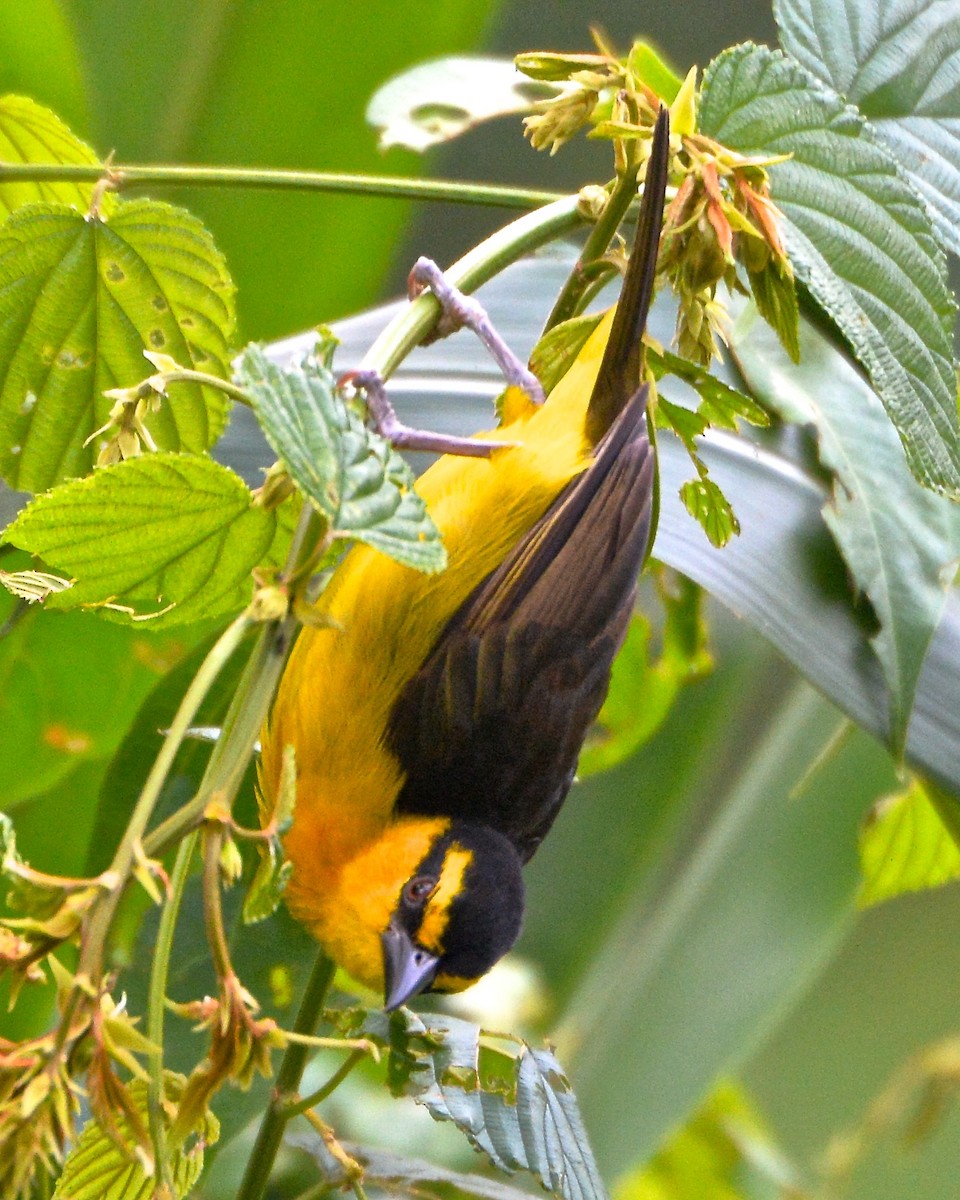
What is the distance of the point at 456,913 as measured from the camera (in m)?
1.20

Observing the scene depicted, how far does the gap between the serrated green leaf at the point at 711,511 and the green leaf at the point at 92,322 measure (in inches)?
12.9

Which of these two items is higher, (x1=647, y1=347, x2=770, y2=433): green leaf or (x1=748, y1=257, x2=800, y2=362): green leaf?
(x1=748, y1=257, x2=800, y2=362): green leaf

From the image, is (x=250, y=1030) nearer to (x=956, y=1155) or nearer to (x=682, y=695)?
(x=682, y=695)

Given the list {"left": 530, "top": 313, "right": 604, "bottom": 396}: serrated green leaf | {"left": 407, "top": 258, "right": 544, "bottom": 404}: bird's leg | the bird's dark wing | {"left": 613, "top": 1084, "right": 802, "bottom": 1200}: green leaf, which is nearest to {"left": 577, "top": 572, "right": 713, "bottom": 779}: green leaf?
the bird's dark wing

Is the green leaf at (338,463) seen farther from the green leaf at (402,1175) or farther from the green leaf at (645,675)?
the green leaf at (645,675)

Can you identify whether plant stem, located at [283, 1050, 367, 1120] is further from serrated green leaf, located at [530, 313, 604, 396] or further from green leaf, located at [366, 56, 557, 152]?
green leaf, located at [366, 56, 557, 152]

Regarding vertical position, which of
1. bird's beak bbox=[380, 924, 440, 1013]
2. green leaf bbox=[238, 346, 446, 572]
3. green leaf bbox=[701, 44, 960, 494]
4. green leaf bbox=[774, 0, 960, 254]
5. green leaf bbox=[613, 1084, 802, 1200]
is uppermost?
green leaf bbox=[774, 0, 960, 254]

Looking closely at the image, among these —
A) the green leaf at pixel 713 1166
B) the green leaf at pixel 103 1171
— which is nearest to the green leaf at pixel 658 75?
the green leaf at pixel 103 1171

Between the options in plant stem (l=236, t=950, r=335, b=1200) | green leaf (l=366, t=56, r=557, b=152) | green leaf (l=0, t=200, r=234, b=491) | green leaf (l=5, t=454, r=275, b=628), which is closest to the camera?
green leaf (l=5, t=454, r=275, b=628)

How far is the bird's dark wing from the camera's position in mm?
1157

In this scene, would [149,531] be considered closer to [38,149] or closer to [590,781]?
[38,149]

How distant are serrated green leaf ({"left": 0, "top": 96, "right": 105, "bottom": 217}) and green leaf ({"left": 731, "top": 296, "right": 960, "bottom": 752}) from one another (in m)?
0.51

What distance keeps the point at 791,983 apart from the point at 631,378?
1.18 metres

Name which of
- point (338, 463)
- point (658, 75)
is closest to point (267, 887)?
point (338, 463)
